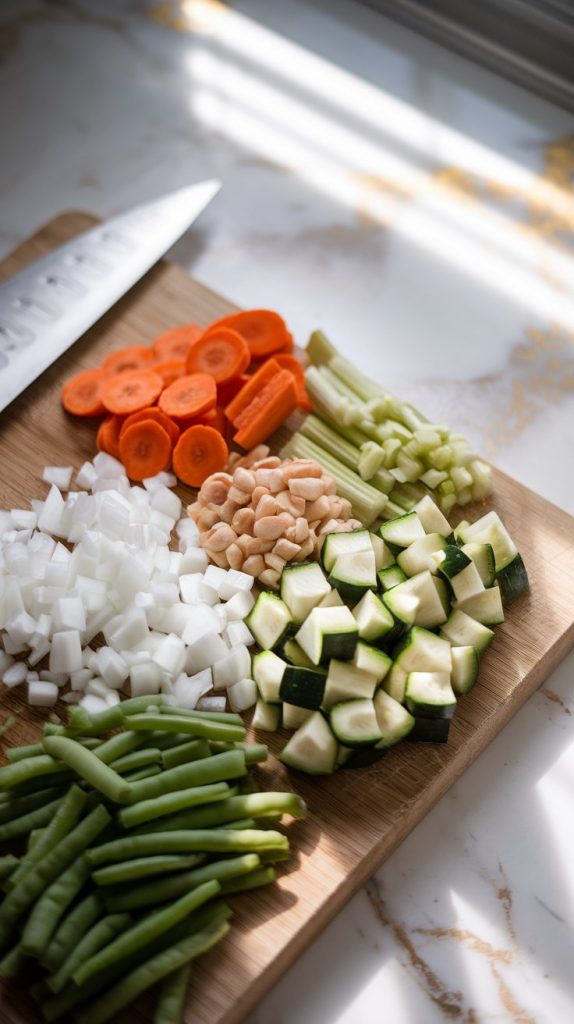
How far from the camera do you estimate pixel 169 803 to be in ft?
7.97

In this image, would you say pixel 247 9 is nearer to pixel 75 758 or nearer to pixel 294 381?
pixel 294 381

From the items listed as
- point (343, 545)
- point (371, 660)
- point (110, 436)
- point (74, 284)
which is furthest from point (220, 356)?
point (371, 660)

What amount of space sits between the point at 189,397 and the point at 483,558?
3.16 ft

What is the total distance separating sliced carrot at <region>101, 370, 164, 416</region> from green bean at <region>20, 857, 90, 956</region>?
1.32 metres

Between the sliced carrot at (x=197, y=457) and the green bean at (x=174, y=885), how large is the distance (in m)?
1.13

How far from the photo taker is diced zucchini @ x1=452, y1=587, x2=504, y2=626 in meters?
2.80

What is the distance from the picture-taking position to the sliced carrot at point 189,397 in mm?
3184

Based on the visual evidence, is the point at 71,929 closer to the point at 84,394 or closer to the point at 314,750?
the point at 314,750

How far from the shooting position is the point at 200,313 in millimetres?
3496

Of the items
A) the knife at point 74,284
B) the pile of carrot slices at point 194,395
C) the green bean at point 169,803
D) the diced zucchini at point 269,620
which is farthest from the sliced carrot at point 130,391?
the green bean at point 169,803

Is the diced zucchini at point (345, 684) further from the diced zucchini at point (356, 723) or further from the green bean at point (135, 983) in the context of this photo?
the green bean at point (135, 983)

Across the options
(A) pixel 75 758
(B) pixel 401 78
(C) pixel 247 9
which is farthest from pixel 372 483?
(C) pixel 247 9

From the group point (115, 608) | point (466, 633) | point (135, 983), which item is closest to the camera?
point (135, 983)

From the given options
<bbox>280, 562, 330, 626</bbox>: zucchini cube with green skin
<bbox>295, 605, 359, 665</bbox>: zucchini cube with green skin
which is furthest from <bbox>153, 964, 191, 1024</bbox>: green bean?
<bbox>280, 562, 330, 626</bbox>: zucchini cube with green skin
